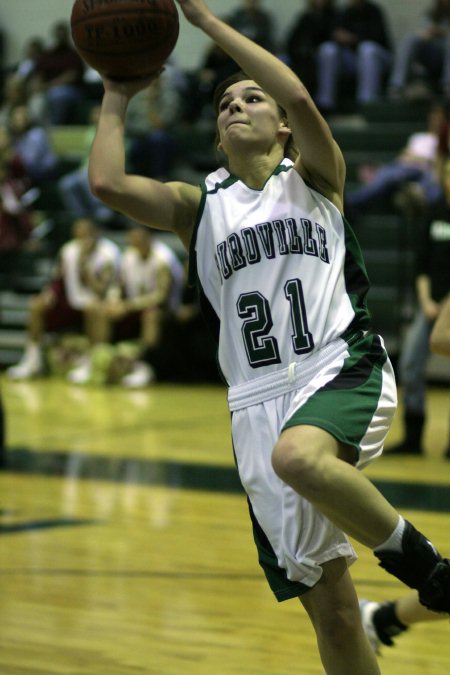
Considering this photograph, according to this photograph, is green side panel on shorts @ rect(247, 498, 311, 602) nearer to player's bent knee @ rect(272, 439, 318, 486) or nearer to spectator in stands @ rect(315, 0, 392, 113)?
player's bent knee @ rect(272, 439, 318, 486)

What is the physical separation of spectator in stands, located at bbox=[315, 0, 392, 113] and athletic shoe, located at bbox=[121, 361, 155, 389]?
4.07 meters

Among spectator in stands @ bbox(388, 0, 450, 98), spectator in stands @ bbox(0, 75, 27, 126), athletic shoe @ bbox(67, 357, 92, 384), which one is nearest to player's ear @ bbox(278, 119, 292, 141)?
athletic shoe @ bbox(67, 357, 92, 384)

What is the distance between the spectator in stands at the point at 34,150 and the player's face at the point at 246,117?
1223cm

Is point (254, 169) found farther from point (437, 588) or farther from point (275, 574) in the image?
point (437, 588)

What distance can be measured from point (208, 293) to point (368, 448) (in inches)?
22.8

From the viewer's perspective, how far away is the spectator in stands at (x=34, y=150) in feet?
50.1

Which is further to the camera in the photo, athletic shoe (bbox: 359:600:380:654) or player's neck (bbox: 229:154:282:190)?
athletic shoe (bbox: 359:600:380:654)

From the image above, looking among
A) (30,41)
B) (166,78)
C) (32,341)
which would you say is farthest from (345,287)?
(30,41)

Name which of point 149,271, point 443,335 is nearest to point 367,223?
point 149,271

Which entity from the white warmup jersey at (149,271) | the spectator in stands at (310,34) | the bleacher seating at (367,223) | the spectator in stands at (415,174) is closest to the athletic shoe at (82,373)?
the white warmup jersey at (149,271)

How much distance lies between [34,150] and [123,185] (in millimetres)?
12594

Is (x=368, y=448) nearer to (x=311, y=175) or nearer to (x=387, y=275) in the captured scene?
(x=311, y=175)

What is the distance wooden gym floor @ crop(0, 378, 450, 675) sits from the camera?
154 inches

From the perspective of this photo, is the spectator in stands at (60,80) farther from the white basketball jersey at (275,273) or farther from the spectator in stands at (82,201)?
the white basketball jersey at (275,273)
